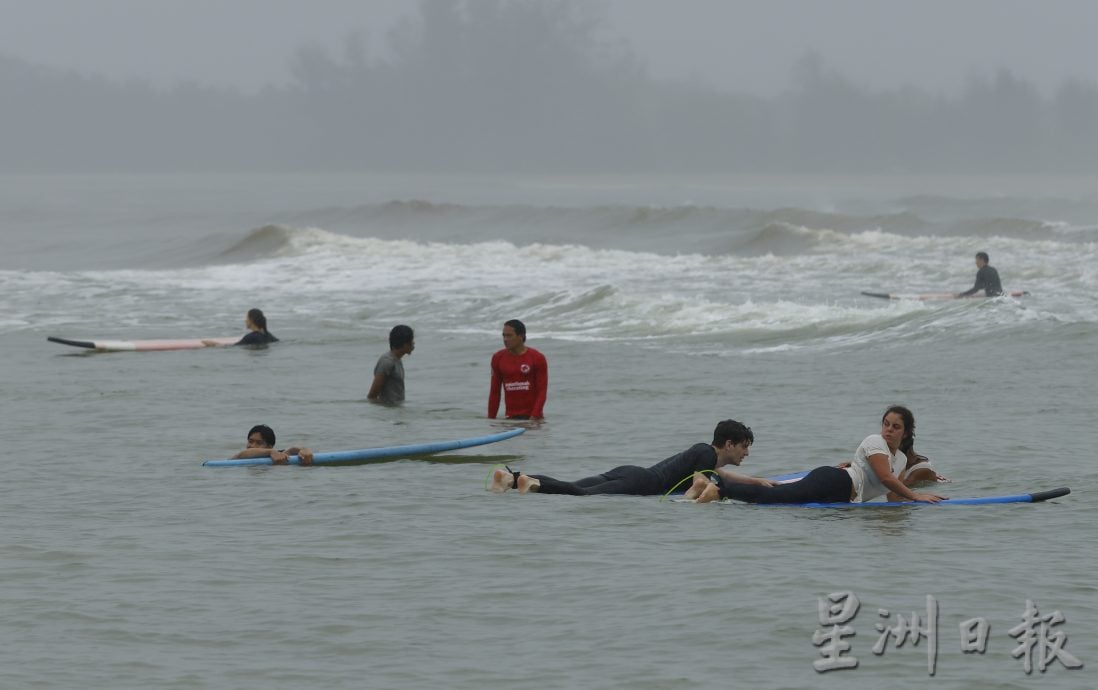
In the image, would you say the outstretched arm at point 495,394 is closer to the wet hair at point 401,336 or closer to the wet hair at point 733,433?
the wet hair at point 401,336

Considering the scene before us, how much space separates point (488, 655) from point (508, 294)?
1118 inches

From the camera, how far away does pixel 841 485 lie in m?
12.5

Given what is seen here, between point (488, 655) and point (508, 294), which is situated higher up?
point (508, 294)

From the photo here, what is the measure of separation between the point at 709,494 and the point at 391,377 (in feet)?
22.5

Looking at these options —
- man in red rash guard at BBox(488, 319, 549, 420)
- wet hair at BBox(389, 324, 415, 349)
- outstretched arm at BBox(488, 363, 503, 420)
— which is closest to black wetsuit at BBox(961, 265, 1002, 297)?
man in red rash guard at BBox(488, 319, 549, 420)

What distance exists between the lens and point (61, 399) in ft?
66.2

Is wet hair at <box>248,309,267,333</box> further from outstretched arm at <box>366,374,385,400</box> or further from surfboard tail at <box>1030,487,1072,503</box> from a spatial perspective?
surfboard tail at <box>1030,487,1072,503</box>

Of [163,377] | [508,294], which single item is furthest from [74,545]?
[508,294]

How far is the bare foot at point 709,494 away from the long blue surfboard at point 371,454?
351 centimetres

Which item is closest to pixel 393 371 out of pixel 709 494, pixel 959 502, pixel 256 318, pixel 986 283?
pixel 709 494

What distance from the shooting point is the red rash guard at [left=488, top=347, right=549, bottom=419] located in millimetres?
16812

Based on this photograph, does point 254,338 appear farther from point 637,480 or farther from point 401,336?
point 637,480

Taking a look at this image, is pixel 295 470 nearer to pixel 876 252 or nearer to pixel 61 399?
pixel 61 399

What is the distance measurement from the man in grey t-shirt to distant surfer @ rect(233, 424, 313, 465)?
2.86 metres
